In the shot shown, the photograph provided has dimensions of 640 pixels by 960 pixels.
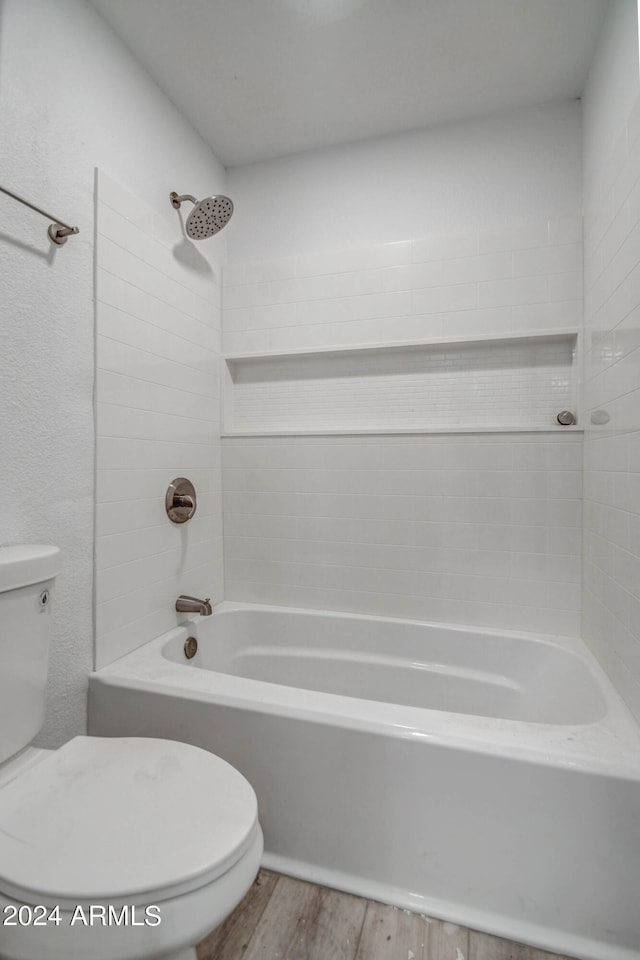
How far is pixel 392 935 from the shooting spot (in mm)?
1015

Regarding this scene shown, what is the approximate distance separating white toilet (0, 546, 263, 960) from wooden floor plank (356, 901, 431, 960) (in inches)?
17.3

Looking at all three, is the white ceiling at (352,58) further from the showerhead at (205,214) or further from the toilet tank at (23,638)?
the toilet tank at (23,638)

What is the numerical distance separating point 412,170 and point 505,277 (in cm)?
62

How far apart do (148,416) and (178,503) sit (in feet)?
1.15

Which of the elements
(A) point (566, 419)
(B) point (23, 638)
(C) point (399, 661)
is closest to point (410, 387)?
(A) point (566, 419)

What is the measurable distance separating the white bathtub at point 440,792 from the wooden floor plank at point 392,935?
3 cm

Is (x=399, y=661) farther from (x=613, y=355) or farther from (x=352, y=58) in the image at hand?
(x=352, y=58)

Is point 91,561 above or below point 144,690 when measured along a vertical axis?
above

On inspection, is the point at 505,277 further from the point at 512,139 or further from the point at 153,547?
the point at 153,547

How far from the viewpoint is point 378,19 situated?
137cm

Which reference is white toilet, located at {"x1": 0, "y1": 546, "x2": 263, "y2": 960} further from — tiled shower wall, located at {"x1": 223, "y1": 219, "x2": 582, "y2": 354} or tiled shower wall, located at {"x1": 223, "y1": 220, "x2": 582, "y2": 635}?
tiled shower wall, located at {"x1": 223, "y1": 219, "x2": 582, "y2": 354}

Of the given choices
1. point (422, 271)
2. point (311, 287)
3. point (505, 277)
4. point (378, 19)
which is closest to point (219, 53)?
point (378, 19)

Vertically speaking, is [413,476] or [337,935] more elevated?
[413,476]

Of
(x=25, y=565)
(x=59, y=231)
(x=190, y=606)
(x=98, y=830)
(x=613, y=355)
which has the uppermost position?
(x=59, y=231)
